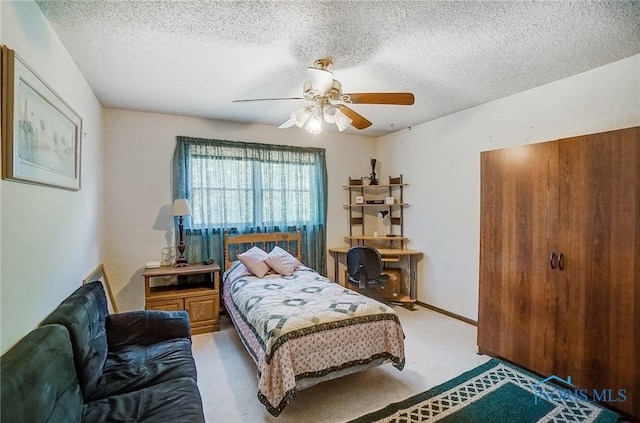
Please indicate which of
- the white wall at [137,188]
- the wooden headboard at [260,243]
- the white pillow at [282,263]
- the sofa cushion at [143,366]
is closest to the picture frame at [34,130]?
the sofa cushion at [143,366]

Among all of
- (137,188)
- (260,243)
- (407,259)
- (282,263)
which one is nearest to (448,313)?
(407,259)

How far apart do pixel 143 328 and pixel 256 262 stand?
1478mm

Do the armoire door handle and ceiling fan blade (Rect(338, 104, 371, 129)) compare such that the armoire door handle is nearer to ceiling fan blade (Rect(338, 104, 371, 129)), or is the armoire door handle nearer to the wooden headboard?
ceiling fan blade (Rect(338, 104, 371, 129))

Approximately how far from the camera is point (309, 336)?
7.10 ft

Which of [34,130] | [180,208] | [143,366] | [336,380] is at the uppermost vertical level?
[34,130]

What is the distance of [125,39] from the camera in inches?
83.5

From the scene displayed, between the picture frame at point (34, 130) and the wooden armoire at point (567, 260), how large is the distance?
339 cm

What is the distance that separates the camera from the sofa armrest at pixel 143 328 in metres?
2.31

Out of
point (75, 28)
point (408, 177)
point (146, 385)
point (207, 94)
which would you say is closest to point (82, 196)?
point (75, 28)

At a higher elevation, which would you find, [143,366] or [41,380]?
[41,380]

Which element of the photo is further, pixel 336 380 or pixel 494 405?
pixel 336 380

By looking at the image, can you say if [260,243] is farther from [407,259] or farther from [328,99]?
[328,99]

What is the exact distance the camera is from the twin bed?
206 cm

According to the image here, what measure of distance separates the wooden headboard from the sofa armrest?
5.06ft
